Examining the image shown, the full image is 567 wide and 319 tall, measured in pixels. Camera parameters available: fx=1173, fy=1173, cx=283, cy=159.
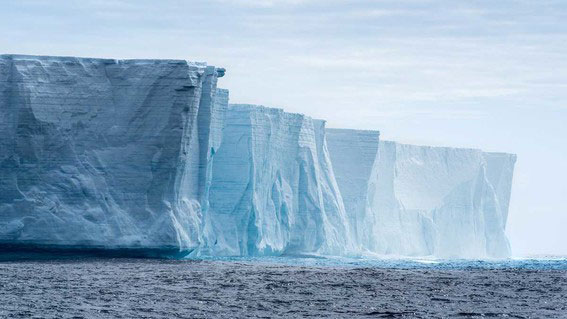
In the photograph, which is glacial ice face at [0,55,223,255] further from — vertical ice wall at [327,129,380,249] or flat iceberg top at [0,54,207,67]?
vertical ice wall at [327,129,380,249]

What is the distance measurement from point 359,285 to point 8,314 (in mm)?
6818

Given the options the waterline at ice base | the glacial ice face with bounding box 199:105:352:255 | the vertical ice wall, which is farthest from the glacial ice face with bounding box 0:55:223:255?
the vertical ice wall

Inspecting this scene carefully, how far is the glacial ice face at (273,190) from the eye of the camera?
1339 inches

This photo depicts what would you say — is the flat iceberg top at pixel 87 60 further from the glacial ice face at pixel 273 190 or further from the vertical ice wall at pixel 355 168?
the vertical ice wall at pixel 355 168

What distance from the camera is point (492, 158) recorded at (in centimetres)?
5431

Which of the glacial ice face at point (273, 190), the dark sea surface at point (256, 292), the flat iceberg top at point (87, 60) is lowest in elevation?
the dark sea surface at point (256, 292)

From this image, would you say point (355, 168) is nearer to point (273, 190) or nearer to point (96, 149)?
point (273, 190)

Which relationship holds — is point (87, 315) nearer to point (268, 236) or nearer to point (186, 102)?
point (186, 102)

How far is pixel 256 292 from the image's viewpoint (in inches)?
659

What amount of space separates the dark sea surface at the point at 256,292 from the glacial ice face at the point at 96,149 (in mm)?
880

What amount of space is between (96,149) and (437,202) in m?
30.2

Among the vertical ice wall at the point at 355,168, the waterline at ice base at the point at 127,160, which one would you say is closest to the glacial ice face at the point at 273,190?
the waterline at ice base at the point at 127,160

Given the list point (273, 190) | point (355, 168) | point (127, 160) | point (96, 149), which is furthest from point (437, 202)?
point (96, 149)

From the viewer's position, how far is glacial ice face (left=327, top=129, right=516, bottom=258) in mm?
48062
